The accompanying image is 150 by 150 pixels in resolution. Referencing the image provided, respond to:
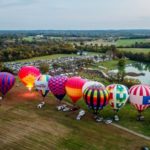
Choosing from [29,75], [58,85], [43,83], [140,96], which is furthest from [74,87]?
[29,75]

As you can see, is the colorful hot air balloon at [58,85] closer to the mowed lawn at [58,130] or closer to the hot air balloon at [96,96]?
the mowed lawn at [58,130]

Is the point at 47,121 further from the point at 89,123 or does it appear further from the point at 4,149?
the point at 4,149

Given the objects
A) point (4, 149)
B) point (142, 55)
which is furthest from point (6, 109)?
point (142, 55)

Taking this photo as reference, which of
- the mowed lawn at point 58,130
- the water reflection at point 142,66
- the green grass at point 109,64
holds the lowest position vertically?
the water reflection at point 142,66

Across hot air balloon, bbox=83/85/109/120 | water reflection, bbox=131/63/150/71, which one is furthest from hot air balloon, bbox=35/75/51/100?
water reflection, bbox=131/63/150/71

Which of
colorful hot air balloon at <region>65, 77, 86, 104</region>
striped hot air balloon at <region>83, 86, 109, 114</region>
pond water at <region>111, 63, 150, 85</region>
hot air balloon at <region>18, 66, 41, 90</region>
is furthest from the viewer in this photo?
pond water at <region>111, 63, 150, 85</region>

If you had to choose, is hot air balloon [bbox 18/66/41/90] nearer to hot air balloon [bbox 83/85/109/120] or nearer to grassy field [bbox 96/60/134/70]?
hot air balloon [bbox 83/85/109/120]

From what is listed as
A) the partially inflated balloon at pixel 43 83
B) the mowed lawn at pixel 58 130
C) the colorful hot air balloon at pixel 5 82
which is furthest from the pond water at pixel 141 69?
the mowed lawn at pixel 58 130

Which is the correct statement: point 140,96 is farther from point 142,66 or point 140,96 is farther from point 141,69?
point 142,66

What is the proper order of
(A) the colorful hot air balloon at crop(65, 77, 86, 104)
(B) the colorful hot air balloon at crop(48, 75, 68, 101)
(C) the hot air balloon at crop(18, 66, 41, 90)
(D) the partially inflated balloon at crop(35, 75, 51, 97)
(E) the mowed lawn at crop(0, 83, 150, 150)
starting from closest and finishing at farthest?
→ (E) the mowed lawn at crop(0, 83, 150, 150) → (A) the colorful hot air balloon at crop(65, 77, 86, 104) → (B) the colorful hot air balloon at crop(48, 75, 68, 101) → (D) the partially inflated balloon at crop(35, 75, 51, 97) → (C) the hot air balloon at crop(18, 66, 41, 90)
